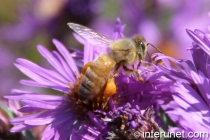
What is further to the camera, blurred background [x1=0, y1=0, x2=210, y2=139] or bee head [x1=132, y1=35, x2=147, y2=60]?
blurred background [x1=0, y1=0, x2=210, y2=139]

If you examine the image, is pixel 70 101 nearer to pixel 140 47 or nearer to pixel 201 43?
pixel 140 47

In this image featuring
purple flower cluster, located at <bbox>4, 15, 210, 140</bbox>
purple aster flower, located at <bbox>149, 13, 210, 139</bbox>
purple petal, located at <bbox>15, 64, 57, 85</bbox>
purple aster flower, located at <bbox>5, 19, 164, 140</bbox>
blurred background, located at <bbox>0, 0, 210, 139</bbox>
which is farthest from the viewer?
blurred background, located at <bbox>0, 0, 210, 139</bbox>

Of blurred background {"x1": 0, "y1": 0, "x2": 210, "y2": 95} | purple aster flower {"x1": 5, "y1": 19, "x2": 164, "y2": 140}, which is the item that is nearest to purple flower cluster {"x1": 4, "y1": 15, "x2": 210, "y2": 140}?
purple aster flower {"x1": 5, "y1": 19, "x2": 164, "y2": 140}

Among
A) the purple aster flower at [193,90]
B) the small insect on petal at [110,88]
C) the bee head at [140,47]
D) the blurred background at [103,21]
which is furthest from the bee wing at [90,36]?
the blurred background at [103,21]

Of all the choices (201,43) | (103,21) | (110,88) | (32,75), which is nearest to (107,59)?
(110,88)

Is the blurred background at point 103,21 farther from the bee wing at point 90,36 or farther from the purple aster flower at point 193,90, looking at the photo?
the purple aster flower at point 193,90

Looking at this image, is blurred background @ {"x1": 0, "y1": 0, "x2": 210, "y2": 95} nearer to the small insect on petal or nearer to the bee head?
the bee head

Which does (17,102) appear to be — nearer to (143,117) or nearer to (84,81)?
(84,81)
